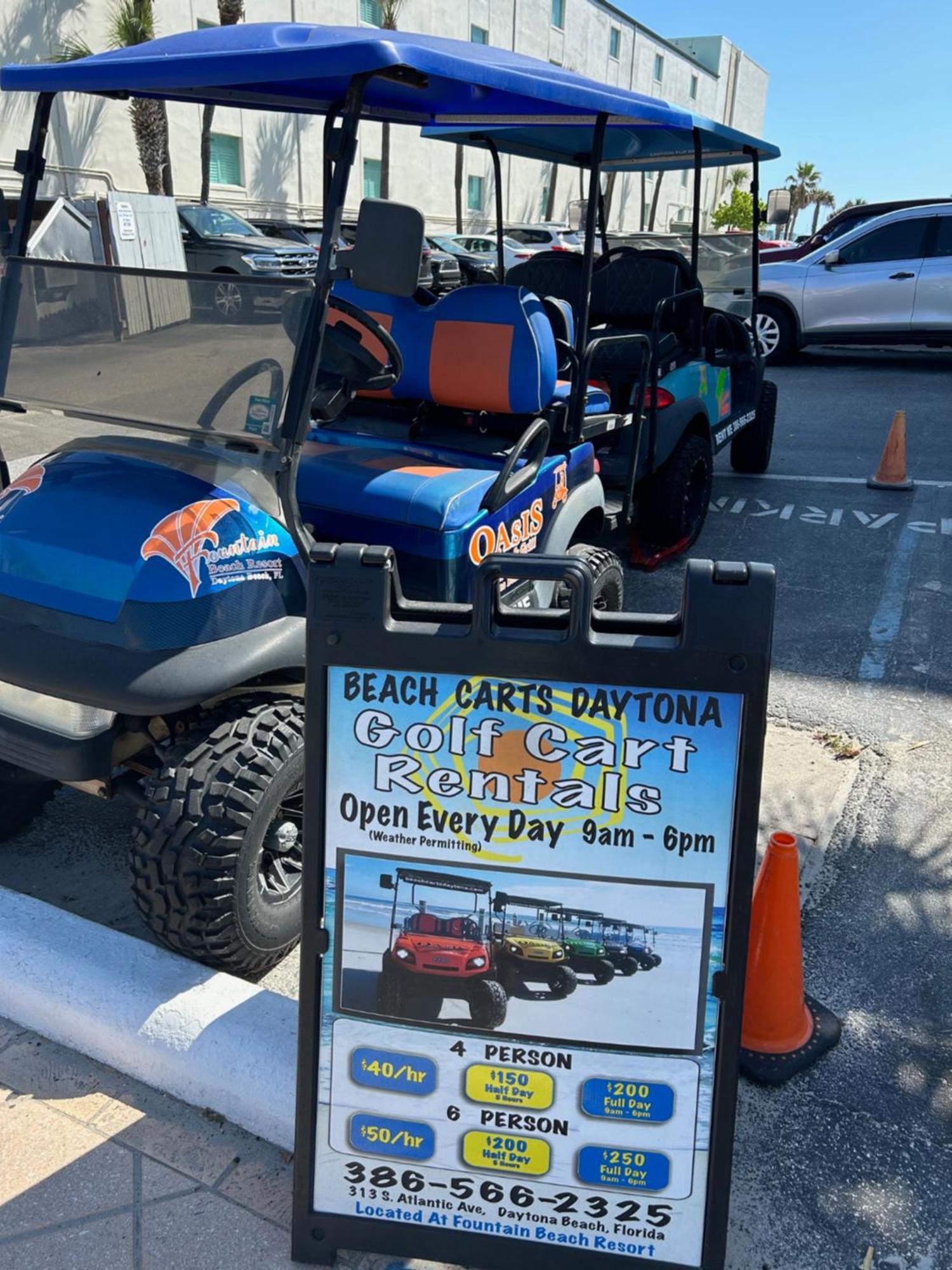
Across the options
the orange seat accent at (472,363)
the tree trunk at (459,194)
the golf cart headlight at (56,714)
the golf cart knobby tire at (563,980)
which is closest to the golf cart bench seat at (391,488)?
the orange seat accent at (472,363)

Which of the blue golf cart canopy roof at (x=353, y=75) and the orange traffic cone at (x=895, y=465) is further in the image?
the orange traffic cone at (x=895, y=465)

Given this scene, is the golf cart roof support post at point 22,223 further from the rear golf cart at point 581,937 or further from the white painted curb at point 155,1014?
the rear golf cart at point 581,937

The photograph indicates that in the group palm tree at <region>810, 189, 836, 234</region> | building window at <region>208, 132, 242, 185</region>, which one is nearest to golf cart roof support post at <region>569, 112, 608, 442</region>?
building window at <region>208, 132, 242, 185</region>

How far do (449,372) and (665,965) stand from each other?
94.5 inches

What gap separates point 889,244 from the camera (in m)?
11.8

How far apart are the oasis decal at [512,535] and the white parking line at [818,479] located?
4422 millimetres

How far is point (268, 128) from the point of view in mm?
24172

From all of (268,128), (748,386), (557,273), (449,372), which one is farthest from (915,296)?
(268,128)

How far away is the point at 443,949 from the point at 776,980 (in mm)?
942

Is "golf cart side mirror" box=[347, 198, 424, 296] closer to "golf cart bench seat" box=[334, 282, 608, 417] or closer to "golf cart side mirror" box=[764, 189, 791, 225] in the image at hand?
"golf cart bench seat" box=[334, 282, 608, 417]

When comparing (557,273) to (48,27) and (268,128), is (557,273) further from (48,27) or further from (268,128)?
(268,128)

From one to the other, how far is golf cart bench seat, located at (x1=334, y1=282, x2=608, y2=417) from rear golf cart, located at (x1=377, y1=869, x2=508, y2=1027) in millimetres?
2153

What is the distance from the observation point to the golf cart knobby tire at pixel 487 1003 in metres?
1.70

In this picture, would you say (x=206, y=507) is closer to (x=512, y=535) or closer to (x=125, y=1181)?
(x=512, y=535)
